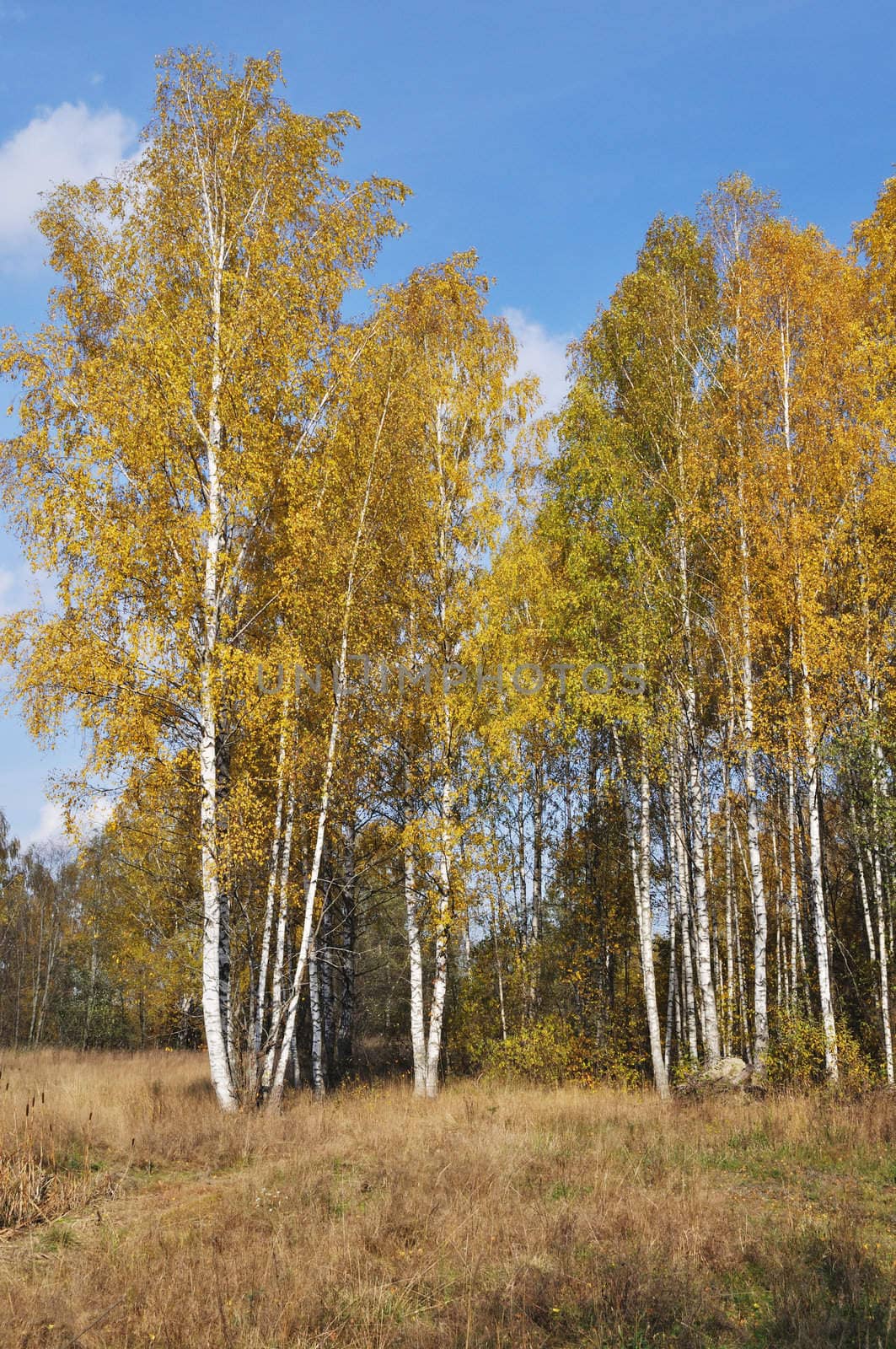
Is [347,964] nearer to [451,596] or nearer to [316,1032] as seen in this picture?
[316,1032]

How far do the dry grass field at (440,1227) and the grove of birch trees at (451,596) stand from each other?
1990 mm

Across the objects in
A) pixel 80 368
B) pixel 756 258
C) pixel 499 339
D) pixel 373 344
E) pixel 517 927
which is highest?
pixel 756 258

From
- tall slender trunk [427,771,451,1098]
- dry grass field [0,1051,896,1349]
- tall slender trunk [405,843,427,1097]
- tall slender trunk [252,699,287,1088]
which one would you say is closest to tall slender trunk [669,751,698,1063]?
tall slender trunk [427,771,451,1098]

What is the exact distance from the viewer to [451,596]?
13.3 m

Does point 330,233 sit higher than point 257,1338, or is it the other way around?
point 330,233

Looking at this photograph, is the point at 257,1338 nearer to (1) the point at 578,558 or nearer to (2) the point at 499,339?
(1) the point at 578,558

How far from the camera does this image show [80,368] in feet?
36.0

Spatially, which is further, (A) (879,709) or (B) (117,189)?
(A) (879,709)

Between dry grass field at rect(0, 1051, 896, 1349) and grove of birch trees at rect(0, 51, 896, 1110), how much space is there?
6.53 ft

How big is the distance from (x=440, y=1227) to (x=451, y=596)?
9.09 meters

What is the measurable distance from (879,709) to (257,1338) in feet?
42.2

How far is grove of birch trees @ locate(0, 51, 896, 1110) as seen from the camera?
33.9 feet

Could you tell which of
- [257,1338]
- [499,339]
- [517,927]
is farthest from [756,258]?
[257,1338]

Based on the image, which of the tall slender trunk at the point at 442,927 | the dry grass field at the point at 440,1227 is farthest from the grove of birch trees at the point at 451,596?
the dry grass field at the point at 440,1227
